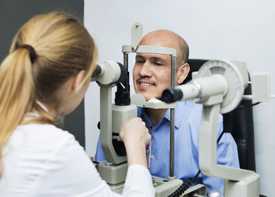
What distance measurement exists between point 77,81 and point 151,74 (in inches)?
25.6

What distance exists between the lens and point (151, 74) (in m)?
1.62

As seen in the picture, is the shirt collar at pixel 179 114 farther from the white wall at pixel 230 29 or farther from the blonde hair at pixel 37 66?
the blonde hair at pixel 37 66

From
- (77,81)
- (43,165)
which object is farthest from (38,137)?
(77,81)

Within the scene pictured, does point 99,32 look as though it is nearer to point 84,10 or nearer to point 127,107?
point 84,10

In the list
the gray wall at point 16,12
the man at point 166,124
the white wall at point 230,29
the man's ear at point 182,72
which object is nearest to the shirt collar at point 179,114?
the man at point 166,124

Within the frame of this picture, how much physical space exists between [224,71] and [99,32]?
6.46 ft

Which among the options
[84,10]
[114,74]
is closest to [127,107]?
[114,74]

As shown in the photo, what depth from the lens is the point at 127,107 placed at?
1.25 metres

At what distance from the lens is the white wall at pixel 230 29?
216 centimetres

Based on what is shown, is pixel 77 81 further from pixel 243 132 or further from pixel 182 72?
pixel 243 132

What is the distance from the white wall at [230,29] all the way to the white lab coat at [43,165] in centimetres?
116

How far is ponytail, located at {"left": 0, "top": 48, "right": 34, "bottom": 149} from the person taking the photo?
0.93m

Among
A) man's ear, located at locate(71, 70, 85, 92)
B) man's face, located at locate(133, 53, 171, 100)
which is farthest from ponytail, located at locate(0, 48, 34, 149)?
man's face, located at locate(133, 53, 171, 100)

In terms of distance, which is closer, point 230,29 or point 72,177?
point 72,177
